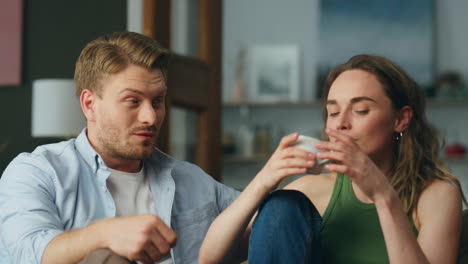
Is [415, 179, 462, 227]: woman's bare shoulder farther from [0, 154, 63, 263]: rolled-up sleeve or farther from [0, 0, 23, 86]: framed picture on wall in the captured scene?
[0, 0, 23, 86]: framed picture on wall

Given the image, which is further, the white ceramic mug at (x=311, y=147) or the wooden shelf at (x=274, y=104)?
the wooden shelf at (x=274, y=104)

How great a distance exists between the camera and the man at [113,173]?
1766mm

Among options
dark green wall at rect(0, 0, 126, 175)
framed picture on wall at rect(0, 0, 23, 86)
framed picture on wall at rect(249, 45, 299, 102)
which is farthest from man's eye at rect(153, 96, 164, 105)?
framed picture on wall at rect(249, 45, 299, 102)

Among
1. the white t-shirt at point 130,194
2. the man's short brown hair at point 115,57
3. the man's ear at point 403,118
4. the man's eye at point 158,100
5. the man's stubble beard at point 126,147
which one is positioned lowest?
the white t-shirt at point 130,194

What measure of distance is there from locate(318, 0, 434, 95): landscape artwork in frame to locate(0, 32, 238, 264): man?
14.9 feet

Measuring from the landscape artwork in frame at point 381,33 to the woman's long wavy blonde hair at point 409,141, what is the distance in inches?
171

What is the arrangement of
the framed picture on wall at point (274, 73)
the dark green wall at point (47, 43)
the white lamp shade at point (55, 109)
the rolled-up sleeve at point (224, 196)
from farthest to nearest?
the framed picture on wall at point (274, 73), the dark green wall at point (47, 43), the white lamp shade at point (55, 109), the rolled-up sleeve at point (224, 196)

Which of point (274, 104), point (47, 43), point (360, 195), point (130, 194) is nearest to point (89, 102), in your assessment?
point (130, 194)

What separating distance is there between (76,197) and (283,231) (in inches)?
23.9

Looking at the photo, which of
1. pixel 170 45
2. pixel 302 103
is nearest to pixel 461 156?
pixel 302 103

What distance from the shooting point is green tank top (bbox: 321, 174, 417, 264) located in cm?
197

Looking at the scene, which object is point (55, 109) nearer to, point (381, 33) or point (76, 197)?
point (76, 197)

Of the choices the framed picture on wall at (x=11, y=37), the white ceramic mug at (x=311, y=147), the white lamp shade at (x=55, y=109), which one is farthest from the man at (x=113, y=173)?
the framed picture on wall at (x=11, y=37)

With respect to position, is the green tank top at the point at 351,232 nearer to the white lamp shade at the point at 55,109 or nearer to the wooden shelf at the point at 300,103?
the white lamp shade at the point at 55,109
